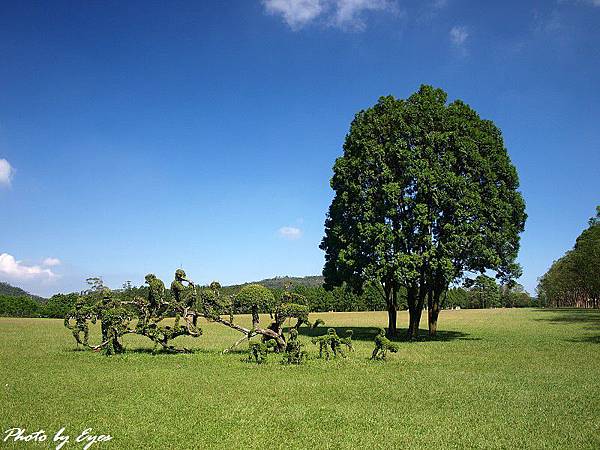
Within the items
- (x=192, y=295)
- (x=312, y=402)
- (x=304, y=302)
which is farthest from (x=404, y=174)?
(x=312, y=402)

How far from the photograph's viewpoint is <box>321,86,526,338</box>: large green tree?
28172 millimetres

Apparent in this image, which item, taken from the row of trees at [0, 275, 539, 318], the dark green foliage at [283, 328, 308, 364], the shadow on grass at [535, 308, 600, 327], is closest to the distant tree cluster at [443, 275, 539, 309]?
the row of trees at [0, 275, 539, 318]

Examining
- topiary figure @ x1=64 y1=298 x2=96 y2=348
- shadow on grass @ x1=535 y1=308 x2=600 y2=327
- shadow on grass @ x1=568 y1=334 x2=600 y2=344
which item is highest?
topiary figure @ x1=64 y1=298 x2=96 y2=348

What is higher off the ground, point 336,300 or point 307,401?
point 336,300

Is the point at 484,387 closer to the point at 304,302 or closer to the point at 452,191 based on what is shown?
the point at 304,302

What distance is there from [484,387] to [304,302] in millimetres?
11140

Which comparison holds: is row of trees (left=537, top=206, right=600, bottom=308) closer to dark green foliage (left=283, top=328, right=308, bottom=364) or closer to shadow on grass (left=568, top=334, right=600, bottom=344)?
shadow on grass (left=568, top=334, right=600, bottom=344)

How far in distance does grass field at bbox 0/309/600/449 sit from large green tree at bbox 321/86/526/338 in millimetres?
8855

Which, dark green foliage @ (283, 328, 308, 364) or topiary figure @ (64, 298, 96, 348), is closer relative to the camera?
dark green foliage @ (283, 328, 308, 364)

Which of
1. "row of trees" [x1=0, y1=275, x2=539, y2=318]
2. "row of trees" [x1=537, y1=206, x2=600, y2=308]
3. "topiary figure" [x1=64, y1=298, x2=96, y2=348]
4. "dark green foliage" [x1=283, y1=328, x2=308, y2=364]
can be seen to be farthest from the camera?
"row of trees" [x1=537, y1=206, x2=600, y2=308]

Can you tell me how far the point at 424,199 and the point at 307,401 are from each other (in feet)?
64.0

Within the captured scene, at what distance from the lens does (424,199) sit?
95.3 feet

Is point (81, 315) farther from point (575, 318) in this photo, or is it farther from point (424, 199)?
point (575, 318)

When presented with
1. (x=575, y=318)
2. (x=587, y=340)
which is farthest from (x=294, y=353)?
(x=575, y=318)
